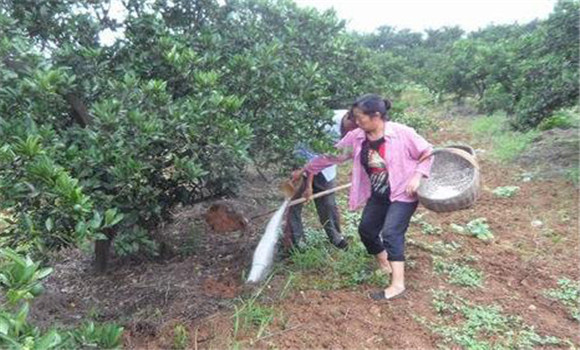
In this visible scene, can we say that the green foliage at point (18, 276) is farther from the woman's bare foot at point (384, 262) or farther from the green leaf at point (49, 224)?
the woman's bare foot at point (384, 262)

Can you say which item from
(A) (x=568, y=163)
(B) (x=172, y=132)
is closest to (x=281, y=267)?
(B) (x=172, y=132)

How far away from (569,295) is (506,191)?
3008mm

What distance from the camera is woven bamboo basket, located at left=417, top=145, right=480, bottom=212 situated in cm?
385

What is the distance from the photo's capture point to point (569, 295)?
4230 millimetres

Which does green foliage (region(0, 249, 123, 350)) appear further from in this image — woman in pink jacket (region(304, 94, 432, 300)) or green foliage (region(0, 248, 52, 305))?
woman in pink jacket (region(304, 94, 432, 300))

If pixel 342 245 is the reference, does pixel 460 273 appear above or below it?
below

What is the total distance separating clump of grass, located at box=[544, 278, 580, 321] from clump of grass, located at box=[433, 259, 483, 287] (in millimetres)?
523

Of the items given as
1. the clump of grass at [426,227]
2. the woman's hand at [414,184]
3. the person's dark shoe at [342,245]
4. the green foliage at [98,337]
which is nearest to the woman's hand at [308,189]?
the person's dark shoe at [342,245]

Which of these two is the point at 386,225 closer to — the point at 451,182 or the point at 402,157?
the point at 402,157

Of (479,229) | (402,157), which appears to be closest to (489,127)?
(479,229)

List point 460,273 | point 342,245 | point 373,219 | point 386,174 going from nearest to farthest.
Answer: point 386,174, point 373,219, point 460,273, point 342,245

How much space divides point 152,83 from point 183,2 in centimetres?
144

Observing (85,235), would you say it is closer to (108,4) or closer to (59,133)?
(59,133)

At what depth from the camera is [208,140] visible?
355 centimetres
